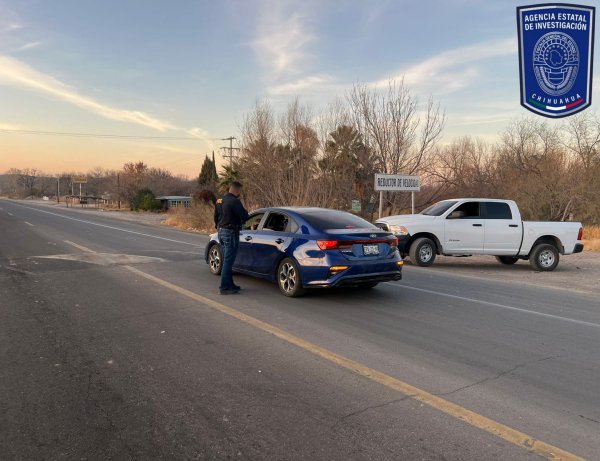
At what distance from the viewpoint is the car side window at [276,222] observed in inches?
317

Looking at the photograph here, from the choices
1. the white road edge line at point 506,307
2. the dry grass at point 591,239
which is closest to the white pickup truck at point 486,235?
the white road edge line at point 506,307

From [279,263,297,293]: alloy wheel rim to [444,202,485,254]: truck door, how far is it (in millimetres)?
5972

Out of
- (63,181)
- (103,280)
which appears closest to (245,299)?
(103,280)

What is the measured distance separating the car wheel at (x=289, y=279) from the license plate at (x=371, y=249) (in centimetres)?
110

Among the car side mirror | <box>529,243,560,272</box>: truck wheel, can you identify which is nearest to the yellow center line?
the car side mirror

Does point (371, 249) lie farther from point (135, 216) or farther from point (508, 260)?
point (135, 216)

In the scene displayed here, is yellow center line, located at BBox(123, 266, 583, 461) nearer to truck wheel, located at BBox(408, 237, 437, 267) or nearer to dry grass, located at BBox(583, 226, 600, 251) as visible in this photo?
truck wheel, located at BBox(408, 237, 437, 267)

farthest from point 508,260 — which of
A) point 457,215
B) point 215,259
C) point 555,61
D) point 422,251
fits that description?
point 215,259

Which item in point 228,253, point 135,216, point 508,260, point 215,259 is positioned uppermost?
point 228,253

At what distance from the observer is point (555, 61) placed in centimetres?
1396

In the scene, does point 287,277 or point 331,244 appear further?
point 287,277

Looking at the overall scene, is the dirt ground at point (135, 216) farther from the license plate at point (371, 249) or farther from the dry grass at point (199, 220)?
the license plate at point (371, 249)

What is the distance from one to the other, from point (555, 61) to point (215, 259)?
38.4 ft

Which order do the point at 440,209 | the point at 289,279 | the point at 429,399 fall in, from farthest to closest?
the point at 440,209 → the point at 289,279 → the point at 429,399
